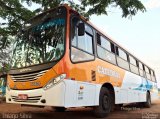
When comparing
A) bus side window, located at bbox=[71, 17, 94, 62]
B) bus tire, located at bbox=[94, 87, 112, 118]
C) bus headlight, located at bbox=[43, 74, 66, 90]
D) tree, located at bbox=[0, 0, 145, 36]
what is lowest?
bus tire, located at bbox=[94, 87, 112, 118]

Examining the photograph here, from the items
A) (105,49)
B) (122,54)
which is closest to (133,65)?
(122,54)

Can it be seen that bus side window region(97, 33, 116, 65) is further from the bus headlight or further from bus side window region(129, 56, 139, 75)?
bus side window region(129, 56, 139, 75)

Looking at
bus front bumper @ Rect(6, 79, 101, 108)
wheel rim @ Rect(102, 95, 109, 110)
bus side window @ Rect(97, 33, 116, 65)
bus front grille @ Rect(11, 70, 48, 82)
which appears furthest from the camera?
bus side window @ Rect(97, 33, 116, 65)

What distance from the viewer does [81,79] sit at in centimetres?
768

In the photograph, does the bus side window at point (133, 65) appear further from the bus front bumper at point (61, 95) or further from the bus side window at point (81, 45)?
the bus front bumper at point (61, 95)

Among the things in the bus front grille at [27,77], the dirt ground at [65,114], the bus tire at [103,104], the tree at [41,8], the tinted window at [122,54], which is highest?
the tree at [41,8]

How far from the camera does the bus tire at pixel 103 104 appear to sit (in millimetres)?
8781

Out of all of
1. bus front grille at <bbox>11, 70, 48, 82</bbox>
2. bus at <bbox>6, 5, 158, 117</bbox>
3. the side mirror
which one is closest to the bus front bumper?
bus at <bbox>6, 5, 158, 117</bbox>

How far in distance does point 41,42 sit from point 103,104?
2.98 meters

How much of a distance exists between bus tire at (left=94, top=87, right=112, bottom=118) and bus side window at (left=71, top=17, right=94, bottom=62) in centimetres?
138

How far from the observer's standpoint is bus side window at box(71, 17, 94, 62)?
25.0 feet

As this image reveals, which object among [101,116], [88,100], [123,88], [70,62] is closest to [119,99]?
[123,88]

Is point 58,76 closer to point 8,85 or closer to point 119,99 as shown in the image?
point 8,85

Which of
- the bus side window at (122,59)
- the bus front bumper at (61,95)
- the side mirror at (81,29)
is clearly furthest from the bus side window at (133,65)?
the side mirror at (81,29)
